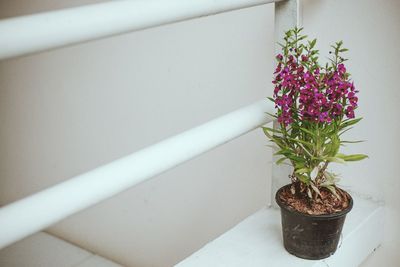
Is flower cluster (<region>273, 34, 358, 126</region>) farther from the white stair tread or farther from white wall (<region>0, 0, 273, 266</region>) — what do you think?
the white stair tread

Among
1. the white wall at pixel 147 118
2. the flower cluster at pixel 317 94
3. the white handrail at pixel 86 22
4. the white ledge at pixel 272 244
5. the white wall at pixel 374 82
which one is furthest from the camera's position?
the white wall at pixel 147 118

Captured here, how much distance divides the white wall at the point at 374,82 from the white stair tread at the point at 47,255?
126 cm

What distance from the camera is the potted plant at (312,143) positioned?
98 cm

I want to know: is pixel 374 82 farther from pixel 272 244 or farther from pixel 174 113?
pixel 174 113

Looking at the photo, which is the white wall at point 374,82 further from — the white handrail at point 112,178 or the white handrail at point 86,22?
the white handrail at point 86,22

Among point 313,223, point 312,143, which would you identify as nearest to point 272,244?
Result: point 313,223

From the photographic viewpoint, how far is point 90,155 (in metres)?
2.17

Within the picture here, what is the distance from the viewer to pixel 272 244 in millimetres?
1142

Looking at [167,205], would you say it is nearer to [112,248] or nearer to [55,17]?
[112,248]

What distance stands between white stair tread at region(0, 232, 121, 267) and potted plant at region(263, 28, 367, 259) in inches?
52.4

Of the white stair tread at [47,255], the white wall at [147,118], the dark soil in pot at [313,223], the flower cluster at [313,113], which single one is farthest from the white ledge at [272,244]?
the white stair tread at [47,255]

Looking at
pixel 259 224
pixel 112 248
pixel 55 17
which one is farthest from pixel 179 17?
pixel 112 248

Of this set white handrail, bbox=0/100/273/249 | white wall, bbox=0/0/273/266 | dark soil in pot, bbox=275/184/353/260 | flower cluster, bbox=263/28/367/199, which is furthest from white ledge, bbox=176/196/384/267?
white wall, bbox=0/0/273/266

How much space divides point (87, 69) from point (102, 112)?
0.17 m
